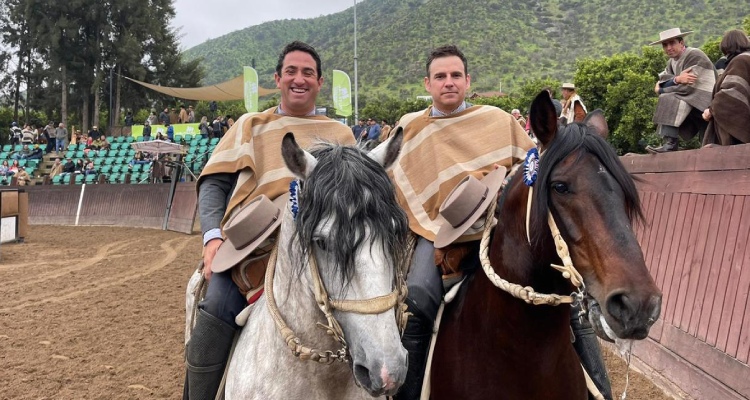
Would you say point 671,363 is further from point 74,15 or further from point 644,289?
point 74,15

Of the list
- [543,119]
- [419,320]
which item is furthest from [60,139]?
[543,119]

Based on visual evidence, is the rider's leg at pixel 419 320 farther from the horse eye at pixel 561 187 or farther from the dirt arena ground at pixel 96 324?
the dirt arena ground at pixel 96 324

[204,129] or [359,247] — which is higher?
[359,247]

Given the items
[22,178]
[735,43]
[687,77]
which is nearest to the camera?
[735,43]

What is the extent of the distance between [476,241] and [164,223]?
52.5ft

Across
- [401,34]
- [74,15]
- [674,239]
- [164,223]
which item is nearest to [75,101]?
[74,15]

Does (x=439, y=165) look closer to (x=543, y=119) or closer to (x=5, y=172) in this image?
(x=543, y=119)

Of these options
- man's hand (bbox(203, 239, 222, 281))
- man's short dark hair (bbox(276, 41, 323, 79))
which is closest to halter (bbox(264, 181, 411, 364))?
man's hand (bbox(203, 239, 222, 281))

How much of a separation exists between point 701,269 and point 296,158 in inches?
156

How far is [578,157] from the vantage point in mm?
2148

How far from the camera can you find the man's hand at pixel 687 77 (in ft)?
19.6

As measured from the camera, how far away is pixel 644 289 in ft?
5.98

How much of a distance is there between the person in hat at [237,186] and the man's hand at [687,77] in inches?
184

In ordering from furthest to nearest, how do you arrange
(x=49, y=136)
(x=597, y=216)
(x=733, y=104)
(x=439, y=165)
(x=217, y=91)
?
(x=217, y=91)
(x=49, y=136)
(x=733, y=104)
(x=439, y=165)
(x=597, y=216)
